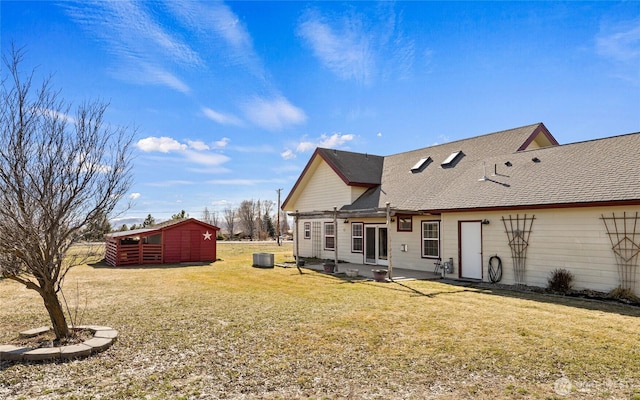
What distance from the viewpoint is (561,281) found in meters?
10.5

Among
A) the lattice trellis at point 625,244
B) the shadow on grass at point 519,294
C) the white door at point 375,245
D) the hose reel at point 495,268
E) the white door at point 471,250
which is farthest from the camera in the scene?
the white door at point 375,245

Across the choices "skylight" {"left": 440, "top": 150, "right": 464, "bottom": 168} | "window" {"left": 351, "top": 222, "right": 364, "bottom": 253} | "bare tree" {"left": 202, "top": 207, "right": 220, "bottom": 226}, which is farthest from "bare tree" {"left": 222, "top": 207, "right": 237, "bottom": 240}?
"skylight" {"left": 440, "top": 150, "right": 464, "bottom": 168}

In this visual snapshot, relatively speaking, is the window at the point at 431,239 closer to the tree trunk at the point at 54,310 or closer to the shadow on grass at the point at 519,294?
the shadow on grass at the point at 519,294

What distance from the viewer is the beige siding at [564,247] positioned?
998 centimetres

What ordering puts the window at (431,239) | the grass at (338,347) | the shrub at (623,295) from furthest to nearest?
1. the window at (431,239)
2. the shrub at (623,295)
3. the grass at (338,347)

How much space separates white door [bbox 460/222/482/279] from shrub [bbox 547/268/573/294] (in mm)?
2446

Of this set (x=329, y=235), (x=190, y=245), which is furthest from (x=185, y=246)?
(x=329, y=235)

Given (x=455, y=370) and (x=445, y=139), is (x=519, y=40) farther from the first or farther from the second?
(x=455, y=370)

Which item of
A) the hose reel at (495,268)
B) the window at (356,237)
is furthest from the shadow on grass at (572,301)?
the window at (356,237)

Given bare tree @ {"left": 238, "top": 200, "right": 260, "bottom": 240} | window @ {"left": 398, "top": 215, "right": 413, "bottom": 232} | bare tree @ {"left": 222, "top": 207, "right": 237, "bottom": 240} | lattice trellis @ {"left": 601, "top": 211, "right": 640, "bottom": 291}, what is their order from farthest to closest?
1. bare tree @ {"left": 222, "top": 207, "right": 237, "bottom": 240}
2. bare tree @ {"left": 238, "top": 200, "right": 260, "bottom": 240}
3. window @ {"left": 398, "top": 215, "right": 413, "bottom": 232}
4. lattice trellis @ {"left": 601, "top": 211, "right": 640, "bottom": 291}

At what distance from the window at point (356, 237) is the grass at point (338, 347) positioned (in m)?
8.06

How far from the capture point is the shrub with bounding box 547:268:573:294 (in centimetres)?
1039

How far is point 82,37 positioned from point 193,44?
11.2ft

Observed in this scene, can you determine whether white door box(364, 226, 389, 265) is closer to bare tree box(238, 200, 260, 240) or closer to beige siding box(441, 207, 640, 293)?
beige siding box(441, 207, 640, 293)
